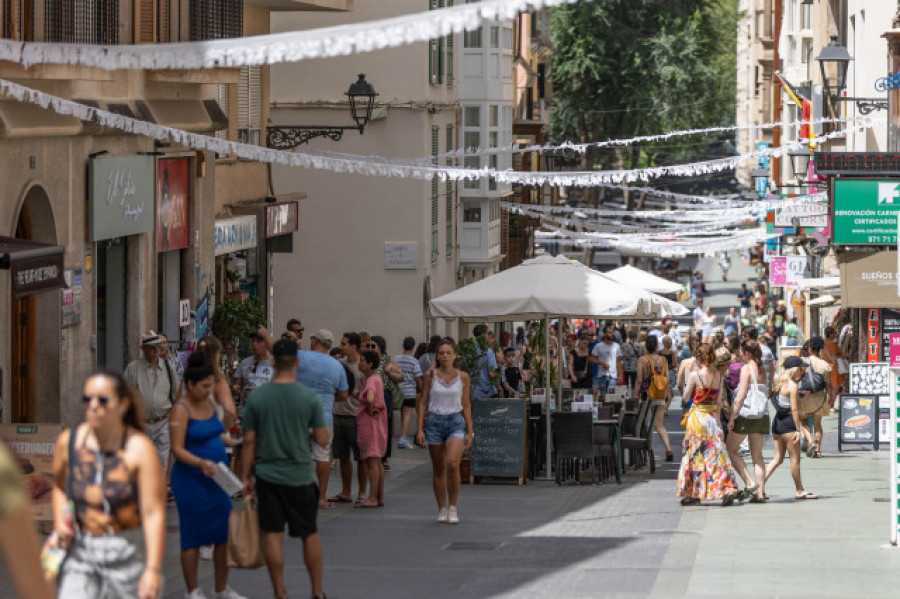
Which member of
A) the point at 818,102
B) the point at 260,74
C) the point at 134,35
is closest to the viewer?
the point at 134,35

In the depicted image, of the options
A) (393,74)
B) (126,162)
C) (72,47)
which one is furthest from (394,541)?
(393,74)

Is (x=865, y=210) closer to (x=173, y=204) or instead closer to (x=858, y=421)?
(x=858, y=421)

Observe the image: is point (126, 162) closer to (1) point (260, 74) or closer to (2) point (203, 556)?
(2) point (203, 556)

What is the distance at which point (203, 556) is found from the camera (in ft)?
45.2

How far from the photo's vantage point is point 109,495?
777cm

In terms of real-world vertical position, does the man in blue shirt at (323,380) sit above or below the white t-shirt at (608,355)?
above

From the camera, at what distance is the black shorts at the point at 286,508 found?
11031 mm

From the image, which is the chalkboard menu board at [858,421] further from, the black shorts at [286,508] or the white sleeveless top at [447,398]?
the black shorts at [286,508]

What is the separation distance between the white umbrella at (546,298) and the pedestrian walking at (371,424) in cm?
361

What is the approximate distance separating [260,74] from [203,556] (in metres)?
16.0

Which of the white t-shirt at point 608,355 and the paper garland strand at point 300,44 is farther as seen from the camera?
the white t-shirt at point 608,355

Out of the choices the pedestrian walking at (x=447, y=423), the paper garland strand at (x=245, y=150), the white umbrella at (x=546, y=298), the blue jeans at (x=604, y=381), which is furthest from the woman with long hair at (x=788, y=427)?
the blue jeans at (x=604, y=381)

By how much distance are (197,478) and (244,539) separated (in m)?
0.50

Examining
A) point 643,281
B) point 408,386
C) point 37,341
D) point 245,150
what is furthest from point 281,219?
point 245,150
